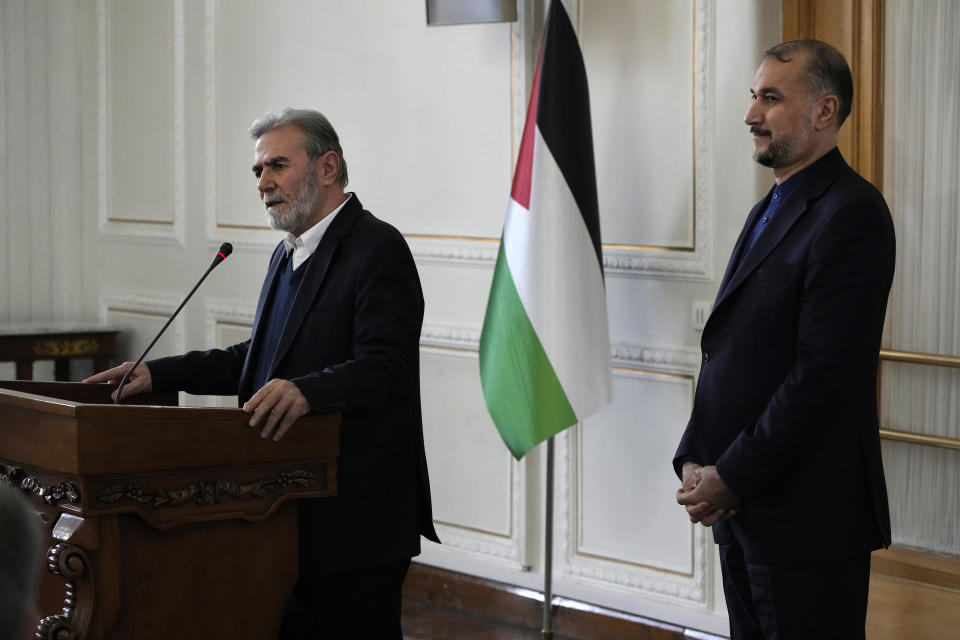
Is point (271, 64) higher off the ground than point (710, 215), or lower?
higher

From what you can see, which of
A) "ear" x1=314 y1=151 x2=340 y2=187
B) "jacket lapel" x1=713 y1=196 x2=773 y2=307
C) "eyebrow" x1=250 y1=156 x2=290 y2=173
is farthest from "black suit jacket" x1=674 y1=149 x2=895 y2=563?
"eyebrow" x1=250 y1=156 x2=290 y2=173

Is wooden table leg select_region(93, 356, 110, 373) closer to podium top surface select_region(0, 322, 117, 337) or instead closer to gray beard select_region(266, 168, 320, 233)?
podium top surface select_region(0, 322, 117, 337)

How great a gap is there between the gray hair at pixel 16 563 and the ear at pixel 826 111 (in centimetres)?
197

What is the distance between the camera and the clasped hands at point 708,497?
2475mm

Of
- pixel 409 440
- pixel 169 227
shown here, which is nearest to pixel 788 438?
pixel 409 440

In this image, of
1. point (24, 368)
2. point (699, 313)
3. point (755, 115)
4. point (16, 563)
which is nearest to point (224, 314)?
point (24, 368)

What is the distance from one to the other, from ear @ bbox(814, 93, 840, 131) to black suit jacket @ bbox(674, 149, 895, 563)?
0.23ft

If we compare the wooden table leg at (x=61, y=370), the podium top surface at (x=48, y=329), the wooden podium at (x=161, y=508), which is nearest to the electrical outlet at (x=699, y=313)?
the wooden podium at (x=161, y=508)

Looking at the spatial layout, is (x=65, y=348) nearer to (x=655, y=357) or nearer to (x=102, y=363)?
(x=102, y=363)

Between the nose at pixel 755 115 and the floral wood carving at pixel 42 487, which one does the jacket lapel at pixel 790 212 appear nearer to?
the nose at pixel 755 115

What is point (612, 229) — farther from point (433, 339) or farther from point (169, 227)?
point (169, 227)

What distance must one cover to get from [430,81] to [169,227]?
184 cm

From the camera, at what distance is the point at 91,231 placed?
6.32 m

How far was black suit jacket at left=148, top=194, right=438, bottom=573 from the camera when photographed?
2539 millimetres
